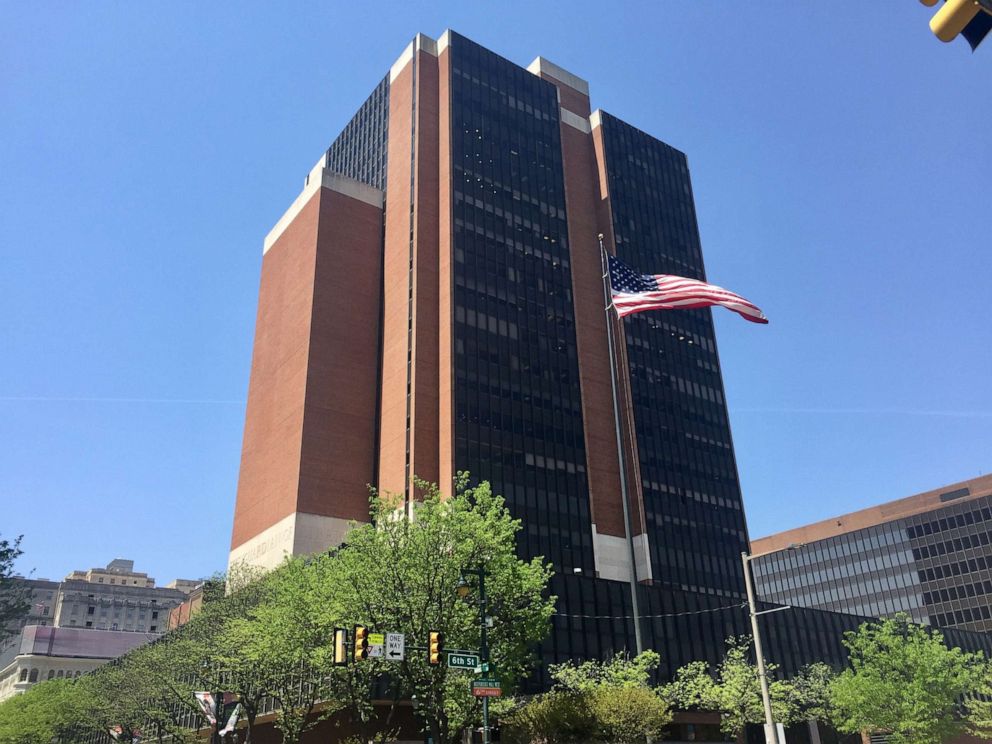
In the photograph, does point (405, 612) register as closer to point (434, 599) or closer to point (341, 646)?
point (434, 599)

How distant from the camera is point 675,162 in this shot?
407 ft

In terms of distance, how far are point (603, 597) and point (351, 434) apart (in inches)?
1306

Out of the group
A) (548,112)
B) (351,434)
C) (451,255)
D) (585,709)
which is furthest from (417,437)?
(548,112)

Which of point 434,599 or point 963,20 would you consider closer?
point 963,20

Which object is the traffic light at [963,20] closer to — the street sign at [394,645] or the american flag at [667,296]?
the street sign at [394,645]

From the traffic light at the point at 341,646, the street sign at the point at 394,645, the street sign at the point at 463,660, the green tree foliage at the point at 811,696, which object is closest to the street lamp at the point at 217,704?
the street sign at the point at 394,645

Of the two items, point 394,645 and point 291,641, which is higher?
point 291,641

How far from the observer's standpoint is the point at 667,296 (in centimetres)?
3841

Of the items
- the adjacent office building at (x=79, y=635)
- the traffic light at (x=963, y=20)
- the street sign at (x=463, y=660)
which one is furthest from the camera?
the adjacent office building at (x=79, y=635)

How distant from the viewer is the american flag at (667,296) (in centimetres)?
3750

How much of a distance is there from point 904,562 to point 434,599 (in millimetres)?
137000

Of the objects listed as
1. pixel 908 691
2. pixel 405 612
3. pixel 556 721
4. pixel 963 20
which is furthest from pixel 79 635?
pixel 963 20

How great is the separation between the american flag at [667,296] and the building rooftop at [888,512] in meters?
115

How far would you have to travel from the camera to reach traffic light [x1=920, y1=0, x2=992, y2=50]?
741 centimetres
